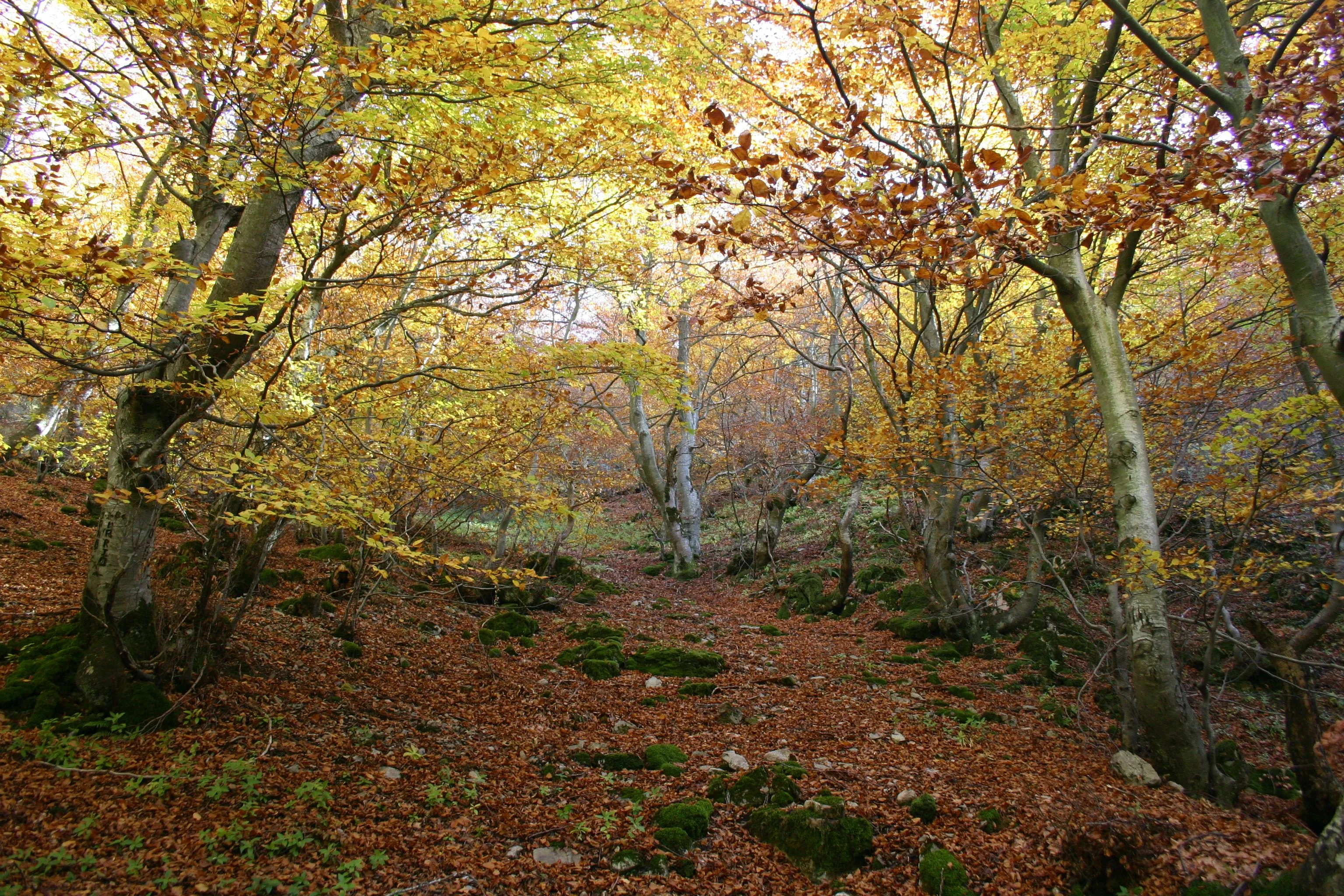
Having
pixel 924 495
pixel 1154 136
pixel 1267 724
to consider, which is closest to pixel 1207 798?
pixel 1267 724

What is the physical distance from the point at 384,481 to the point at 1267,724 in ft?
32.7

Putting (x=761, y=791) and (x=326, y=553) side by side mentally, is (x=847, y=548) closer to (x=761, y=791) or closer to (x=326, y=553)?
(x=761, y=791)

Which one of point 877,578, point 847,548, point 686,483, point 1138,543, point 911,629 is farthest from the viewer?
point 686,483

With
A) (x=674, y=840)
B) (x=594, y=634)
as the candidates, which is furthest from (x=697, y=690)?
(x=674, y=840)

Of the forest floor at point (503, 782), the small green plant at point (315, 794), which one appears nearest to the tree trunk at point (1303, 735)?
the forest floor at point (503, 782)

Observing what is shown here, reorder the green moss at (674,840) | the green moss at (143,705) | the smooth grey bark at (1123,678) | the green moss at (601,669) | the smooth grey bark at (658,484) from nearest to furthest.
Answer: the green moss at (674,840), the green moss at (143,705), the smooth grey bark at (1123,678), the green moss at (601,669), the smooth grey bark at (658,484)

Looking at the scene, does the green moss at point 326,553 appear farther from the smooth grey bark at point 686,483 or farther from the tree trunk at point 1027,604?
the tree trunk at point 1027,604

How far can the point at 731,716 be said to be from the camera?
6.05 metres

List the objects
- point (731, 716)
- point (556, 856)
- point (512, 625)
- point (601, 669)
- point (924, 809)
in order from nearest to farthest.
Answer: point (556, 856) → point (924, 809) → point (731, 716) → point (601, 669) → point (512, 625)

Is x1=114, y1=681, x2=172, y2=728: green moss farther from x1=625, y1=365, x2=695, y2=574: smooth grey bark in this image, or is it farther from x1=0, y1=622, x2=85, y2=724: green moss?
x1=625, y1=365, x2=695, y2=574: smooth grey bark

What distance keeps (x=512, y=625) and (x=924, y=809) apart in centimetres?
630

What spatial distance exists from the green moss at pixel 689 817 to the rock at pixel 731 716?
1.82m

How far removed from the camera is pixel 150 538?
4617 millimetres

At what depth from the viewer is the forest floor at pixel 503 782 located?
3219mm
